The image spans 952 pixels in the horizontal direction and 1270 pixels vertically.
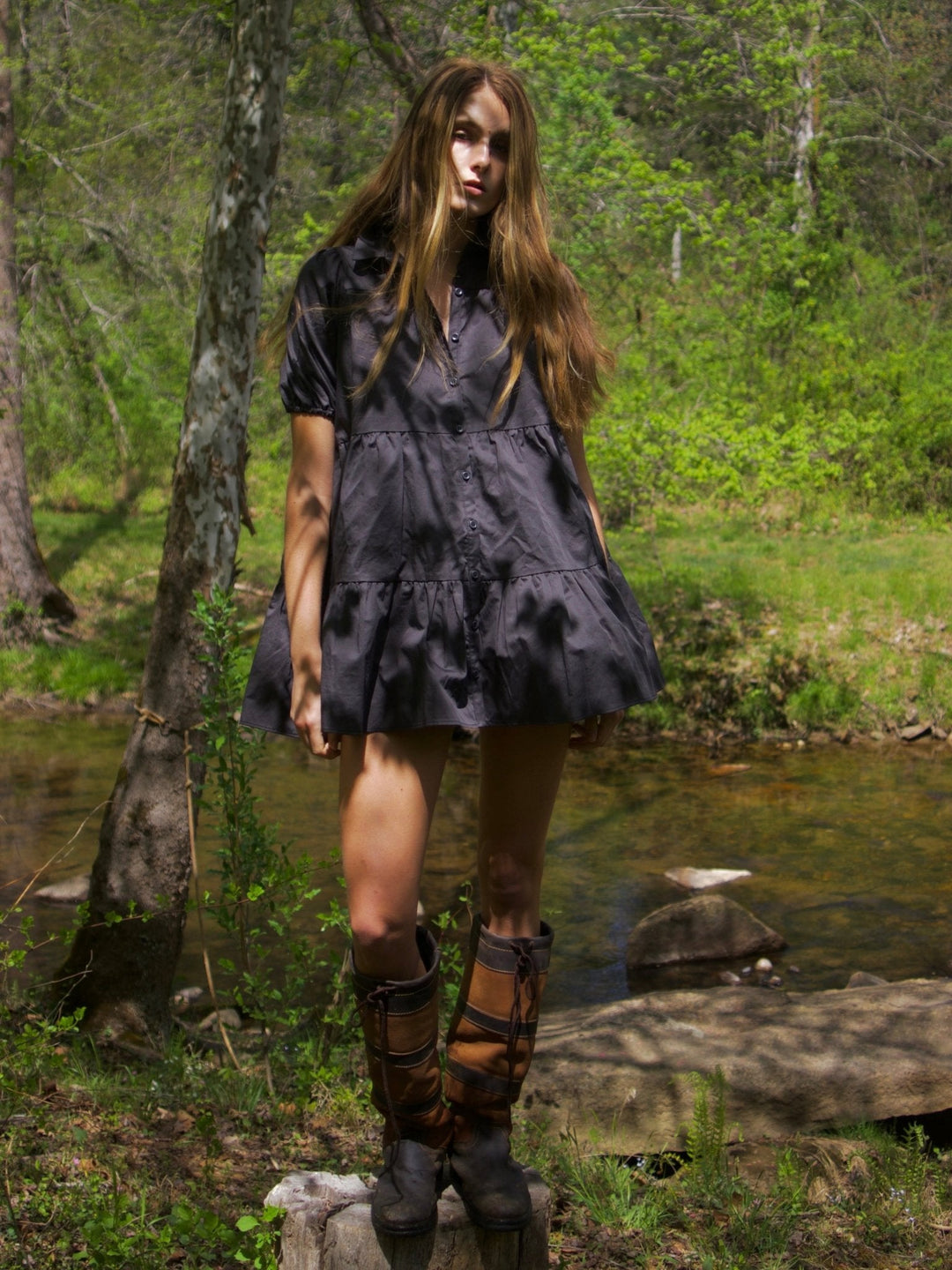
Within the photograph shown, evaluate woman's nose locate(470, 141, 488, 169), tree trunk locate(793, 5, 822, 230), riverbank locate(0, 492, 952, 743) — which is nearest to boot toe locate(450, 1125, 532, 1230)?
woman's nose locate(470, 141, 488, 169)

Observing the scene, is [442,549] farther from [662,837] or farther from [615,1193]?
[662,837]

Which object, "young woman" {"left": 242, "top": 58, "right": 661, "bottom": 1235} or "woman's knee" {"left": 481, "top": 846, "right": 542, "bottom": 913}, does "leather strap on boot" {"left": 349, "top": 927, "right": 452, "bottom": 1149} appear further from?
"woman's knee" {"left": 481, "top": 846, "right": 542, "bottom": 913}

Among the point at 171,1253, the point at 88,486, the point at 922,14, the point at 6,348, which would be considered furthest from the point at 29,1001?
the point at 922,14

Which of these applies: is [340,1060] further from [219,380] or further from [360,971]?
[219,380]

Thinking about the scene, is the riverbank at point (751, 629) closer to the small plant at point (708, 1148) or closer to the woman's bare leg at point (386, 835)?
the small plant at point (708, 1148)

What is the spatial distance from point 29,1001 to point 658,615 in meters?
6.47

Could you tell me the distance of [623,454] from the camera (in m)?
9.92

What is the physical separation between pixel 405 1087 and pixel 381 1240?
29cm

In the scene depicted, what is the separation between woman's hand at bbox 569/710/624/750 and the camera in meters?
2.51

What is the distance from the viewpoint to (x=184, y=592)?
4.57m

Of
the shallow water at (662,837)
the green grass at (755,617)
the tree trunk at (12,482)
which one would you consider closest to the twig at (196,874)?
the shallow water at (662,837)

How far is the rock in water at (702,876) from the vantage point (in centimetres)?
698

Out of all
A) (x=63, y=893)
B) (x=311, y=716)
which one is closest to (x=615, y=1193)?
(x=311, y=716)

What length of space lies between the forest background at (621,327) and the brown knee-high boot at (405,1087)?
4338 mm
